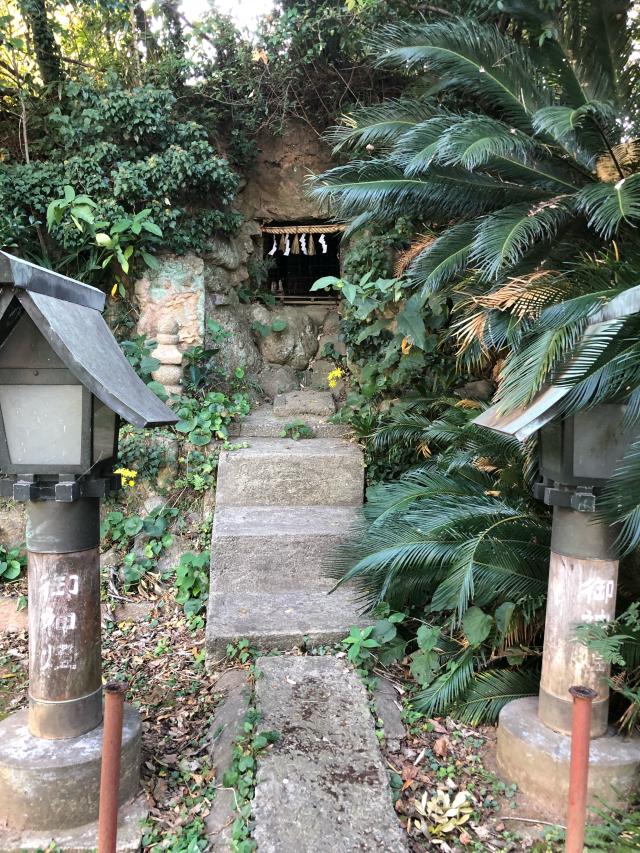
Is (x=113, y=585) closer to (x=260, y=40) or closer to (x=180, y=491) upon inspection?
(x=180, y=491)

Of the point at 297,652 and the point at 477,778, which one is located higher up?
the point at 297,652

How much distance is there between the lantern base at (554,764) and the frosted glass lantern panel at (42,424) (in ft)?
6.87

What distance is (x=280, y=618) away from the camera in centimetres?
330

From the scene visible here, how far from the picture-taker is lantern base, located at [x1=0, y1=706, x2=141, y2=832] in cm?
202

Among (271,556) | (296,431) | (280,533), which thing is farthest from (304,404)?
(271,556)

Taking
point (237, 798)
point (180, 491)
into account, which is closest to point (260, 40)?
point (180, 491)

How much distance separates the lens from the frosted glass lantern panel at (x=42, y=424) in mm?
2102

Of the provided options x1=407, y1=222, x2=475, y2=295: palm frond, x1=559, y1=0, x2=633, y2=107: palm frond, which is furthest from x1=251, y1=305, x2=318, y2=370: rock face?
x1=559, y1=0, x2=633, y2=107: palm frond

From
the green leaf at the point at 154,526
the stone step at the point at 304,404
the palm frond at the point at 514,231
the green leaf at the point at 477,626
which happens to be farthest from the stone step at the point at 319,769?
the stone step at the point at 304,404

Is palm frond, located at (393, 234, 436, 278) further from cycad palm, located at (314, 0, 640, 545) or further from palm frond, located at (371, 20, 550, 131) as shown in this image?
palm frond, located at (371, 20, 550, 131)

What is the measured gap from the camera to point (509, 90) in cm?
398

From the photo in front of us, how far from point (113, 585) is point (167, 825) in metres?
2.37

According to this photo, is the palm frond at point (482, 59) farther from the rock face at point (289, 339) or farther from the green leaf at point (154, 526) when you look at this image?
the green leaf at point (154, 526)

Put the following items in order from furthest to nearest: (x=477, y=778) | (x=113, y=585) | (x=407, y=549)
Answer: (x=113, y=585) < (x=407, y=549) < (x=477, y=778)
